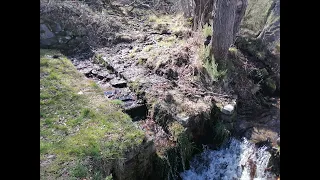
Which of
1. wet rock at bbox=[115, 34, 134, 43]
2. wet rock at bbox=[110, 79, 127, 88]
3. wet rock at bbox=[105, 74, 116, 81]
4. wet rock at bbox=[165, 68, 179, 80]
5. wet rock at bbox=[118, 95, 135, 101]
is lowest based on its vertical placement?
wet rock at bbox=[118, 95, 135, 101]

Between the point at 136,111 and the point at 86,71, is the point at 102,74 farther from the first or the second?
the point at 136,111

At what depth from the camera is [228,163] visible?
3.69 m

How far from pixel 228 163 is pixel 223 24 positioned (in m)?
2.28

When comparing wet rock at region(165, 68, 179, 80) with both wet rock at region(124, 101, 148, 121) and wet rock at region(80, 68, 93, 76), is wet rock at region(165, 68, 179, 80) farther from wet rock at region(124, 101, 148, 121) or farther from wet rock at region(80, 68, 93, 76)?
wet rock at region(80, 68, 93, 76)

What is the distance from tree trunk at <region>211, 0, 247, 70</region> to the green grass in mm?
2299

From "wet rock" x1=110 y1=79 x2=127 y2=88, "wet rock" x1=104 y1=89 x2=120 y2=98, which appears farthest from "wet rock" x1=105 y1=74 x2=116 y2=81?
"wet rock" x1=104 y1=89 x2=120 y2=98

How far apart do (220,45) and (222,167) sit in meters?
2.14

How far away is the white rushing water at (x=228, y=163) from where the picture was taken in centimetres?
344

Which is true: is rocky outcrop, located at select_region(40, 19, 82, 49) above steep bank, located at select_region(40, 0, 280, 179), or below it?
above

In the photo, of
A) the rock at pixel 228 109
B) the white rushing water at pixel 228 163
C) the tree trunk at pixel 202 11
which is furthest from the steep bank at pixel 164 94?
the tree trunk at pixel 202 11

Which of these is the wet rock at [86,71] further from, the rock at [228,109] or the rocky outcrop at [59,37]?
the rock at [228,109]

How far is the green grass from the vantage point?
97.7 inches
